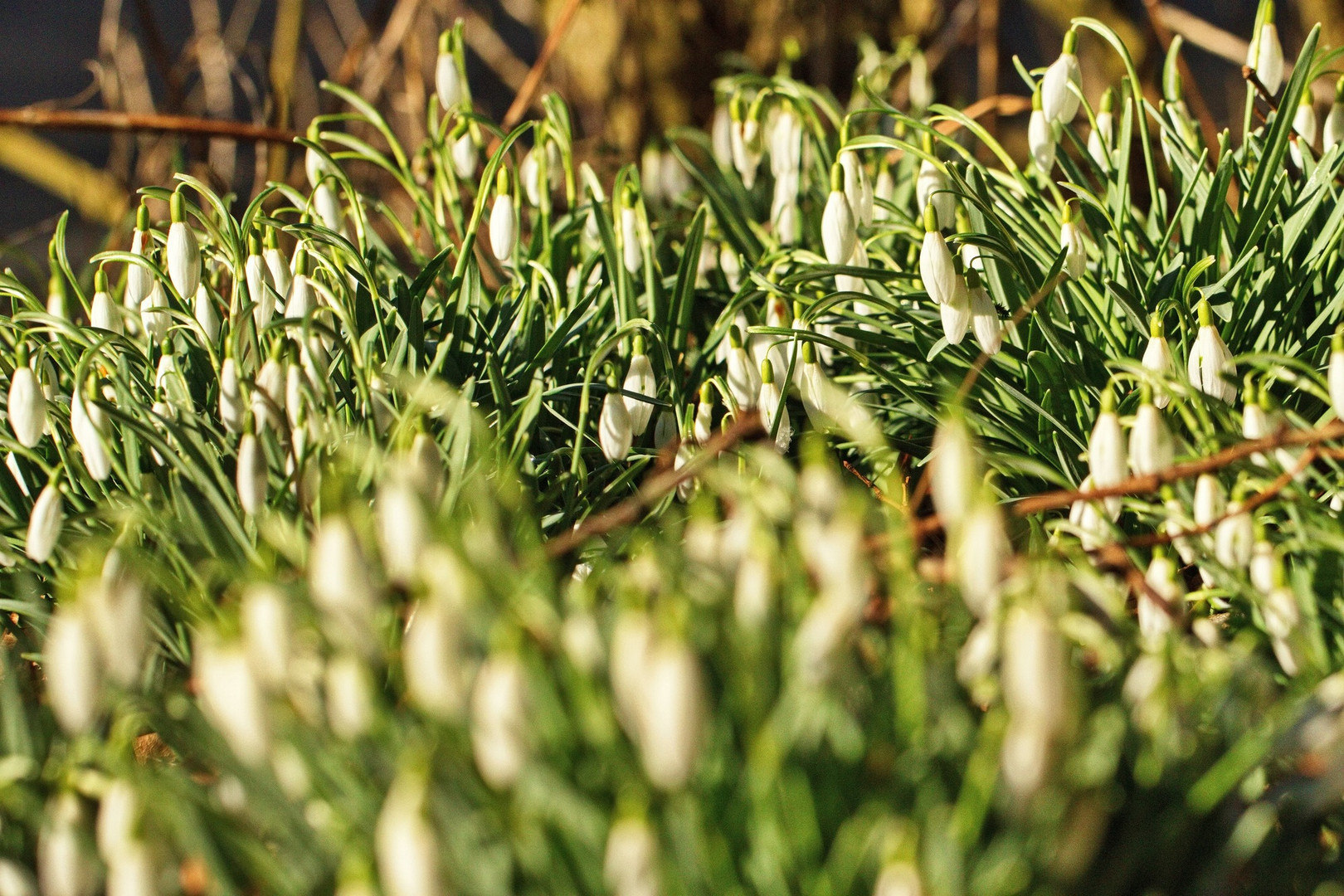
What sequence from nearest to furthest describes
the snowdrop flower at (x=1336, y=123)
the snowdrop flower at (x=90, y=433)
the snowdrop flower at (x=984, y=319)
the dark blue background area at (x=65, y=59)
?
1. the snowdrop flower at (x=90, y=433)
2. the snowdrop flower at (x=984, y=319)
3. the snowdrop flower at (x=1336, y=123)
4. the dark blue background area at (x=65, y=59)

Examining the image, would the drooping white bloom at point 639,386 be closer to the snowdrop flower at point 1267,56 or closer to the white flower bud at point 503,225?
the white flower bud at point 503,225

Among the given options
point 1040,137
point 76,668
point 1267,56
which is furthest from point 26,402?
point 1267,56

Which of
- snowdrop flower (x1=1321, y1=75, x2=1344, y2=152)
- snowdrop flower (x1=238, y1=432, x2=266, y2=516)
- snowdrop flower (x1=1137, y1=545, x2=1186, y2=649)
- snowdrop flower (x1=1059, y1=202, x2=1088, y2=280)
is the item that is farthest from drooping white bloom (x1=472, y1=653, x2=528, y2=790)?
snowdrop flower (x1=1321, y1=75, x2=1344, y2=152)

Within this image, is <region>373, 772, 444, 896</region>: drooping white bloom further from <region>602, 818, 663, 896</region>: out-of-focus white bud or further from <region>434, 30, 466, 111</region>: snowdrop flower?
<region>434, 30, 466, 111</region>: snowdrop flower

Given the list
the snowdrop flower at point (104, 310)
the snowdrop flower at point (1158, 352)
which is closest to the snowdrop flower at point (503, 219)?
the snowdrop flower at point (104, 310)

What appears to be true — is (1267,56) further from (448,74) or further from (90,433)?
(90,433)

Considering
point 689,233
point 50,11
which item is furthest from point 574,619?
point 50,11

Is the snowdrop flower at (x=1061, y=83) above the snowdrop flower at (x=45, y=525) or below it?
above
